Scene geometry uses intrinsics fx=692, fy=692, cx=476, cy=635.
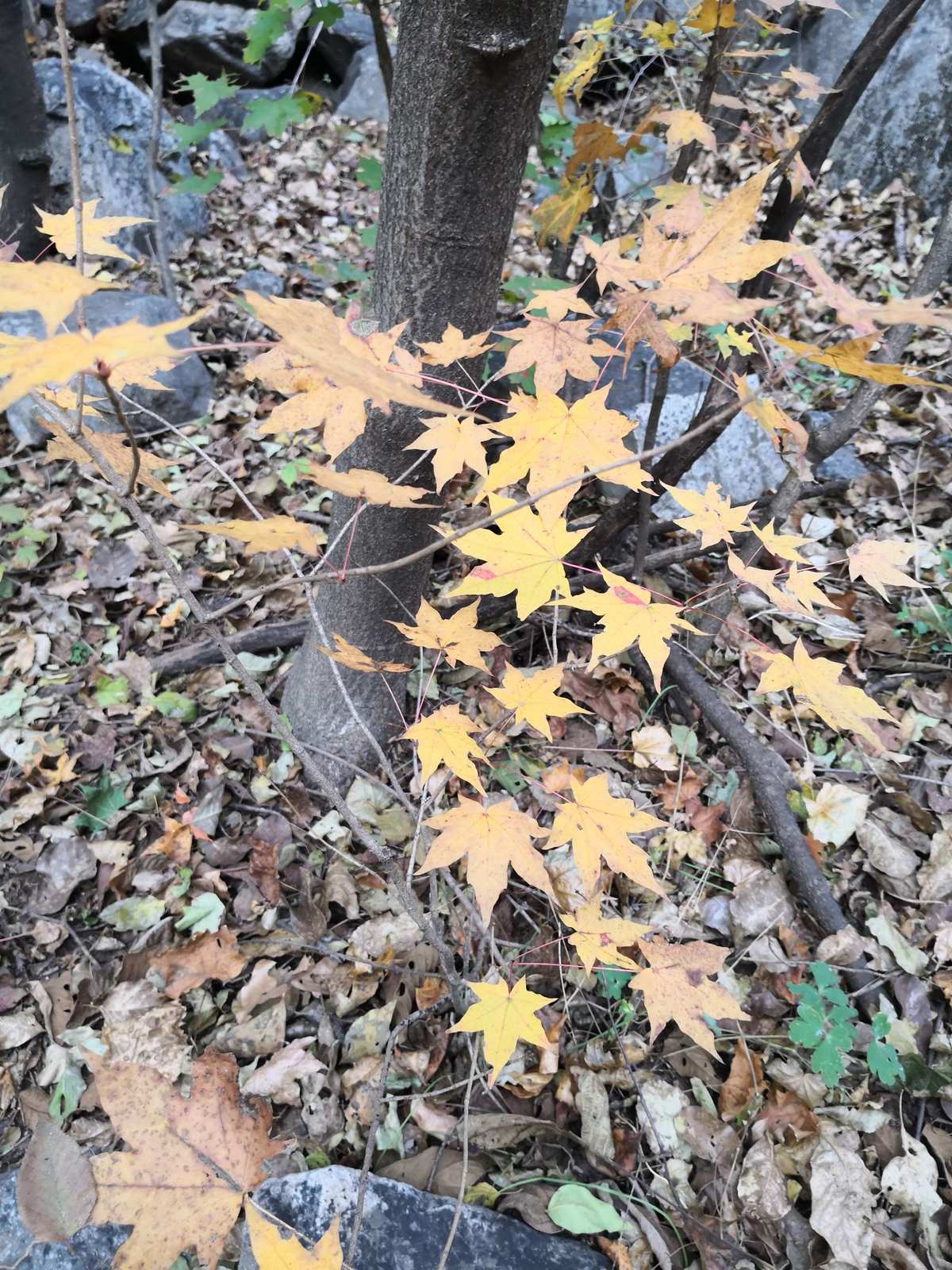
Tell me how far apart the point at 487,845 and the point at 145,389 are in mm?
2957

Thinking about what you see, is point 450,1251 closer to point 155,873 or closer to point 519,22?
point 155,873

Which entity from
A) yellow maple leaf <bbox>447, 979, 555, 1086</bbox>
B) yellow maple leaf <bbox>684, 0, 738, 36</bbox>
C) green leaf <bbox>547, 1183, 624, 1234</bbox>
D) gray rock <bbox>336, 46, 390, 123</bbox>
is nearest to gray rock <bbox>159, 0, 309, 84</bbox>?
gray rock <bbox>336, 46, 390, 123</bbox>

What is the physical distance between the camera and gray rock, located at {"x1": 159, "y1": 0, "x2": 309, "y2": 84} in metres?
5.75

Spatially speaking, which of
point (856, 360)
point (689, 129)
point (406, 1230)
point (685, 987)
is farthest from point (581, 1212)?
point (689, 129)

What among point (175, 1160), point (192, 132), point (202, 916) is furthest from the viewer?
point (192, 132)

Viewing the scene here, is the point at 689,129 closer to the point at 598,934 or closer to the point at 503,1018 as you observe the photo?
the point at 598,934

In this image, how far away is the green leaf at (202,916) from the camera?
1.75 meters

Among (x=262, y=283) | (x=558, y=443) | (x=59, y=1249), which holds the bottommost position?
(x=59, y=1249)

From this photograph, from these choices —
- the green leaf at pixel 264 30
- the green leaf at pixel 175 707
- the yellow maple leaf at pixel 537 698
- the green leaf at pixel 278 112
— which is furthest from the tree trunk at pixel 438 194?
the green leaf at pixel 278 112

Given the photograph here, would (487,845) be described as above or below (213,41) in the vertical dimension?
below

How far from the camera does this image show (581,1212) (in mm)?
1275

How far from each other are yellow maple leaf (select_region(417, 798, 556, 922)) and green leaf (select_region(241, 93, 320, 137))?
3071 mm

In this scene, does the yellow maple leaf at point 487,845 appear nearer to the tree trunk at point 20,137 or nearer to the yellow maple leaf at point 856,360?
the yellow maple leaf at point 856,360

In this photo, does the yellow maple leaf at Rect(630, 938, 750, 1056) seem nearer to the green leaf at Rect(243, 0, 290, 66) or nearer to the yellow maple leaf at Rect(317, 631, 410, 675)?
the yellow maple leaf at Rect(317, 631, 410, 675)
